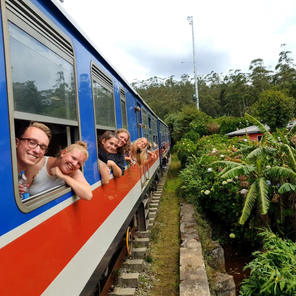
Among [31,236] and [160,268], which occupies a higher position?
→ [31,236]

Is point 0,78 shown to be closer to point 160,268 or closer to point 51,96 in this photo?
point 51,96

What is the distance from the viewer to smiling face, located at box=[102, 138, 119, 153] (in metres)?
3.18

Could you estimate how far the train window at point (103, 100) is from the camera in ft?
10.0

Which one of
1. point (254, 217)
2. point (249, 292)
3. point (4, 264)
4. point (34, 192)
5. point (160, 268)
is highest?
point (34, 192)

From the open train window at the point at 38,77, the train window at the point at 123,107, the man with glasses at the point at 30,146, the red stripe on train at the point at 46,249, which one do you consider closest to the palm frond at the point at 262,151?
the train window at the point at 123,107

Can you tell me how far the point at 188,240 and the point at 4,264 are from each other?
4538 mm

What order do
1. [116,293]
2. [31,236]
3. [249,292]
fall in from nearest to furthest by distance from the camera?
[31,236] < [249,292] < [116,293]

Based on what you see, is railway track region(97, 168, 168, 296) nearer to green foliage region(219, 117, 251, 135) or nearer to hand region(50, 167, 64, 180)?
hand region(50, 167, 64, 180)

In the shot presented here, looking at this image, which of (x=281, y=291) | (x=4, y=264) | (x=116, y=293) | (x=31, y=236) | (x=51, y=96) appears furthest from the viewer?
(x=116, y=293)

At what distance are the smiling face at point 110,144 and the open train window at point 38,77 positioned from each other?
778 millimetres

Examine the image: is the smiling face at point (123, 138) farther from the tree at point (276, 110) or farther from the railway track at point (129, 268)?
the tree at point (276, 110)

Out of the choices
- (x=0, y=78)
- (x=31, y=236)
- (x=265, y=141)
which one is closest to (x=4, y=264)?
(x=31, y=236)

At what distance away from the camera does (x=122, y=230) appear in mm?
3955

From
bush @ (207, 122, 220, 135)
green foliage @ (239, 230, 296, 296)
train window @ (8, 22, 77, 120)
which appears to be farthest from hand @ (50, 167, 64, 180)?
bush @ (207, 122, 220, 135)
